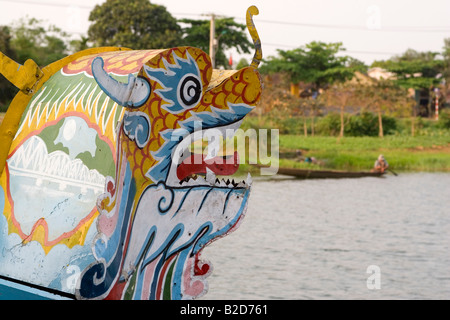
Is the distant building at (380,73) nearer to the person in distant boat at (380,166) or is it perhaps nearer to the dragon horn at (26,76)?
the person in distant boat at (380,166)

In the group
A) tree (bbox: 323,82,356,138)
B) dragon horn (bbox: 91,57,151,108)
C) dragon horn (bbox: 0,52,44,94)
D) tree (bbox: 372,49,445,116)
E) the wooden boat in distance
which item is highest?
tree (bbox: 372,49,445,116)

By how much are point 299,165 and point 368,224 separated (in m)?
9.18

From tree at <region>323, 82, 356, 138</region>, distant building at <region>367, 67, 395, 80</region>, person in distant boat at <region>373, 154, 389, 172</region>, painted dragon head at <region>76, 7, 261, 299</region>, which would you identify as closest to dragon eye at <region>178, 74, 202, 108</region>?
painted dragon head at <region>76, 7, 261, 299</region>

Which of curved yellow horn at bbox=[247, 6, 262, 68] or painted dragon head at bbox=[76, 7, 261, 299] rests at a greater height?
curved yellow horn at bbox=[247, 6, 262, 68]

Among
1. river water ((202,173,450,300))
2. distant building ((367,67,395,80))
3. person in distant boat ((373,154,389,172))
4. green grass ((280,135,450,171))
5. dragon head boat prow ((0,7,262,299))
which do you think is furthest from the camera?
distant building ((367,67,395,80))

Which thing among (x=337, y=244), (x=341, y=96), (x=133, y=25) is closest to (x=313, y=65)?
(x=341, y=96)

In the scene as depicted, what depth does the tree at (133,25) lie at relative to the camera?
115 feet

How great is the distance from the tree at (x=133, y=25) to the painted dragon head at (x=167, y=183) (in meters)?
31.2

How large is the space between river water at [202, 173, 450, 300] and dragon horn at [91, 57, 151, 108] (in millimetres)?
8936

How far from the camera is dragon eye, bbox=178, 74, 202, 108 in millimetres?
3445

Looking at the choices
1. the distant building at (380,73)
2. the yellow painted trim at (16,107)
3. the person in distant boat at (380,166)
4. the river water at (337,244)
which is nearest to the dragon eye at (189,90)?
the yellow painted trim at (16,107)

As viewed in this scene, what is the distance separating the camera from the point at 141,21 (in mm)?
35844

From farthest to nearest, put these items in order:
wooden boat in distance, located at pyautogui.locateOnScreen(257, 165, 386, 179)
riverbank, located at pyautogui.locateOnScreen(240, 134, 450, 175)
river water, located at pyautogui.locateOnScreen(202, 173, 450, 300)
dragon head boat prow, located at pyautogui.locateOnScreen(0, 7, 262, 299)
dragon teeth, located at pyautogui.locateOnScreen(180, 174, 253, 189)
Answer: riverbank, located at pyautogui.locateOnScreen(240, 134, 450, 175) → wooden boat in distance, located at pyautogui.locateOnScreen(257, 165, 386, 179) → river water, located at pyautogui.locateOnScreen(202, 173, 450, 300) → dragon teeth, located at pyautogui.locateOnScreen(180, 174, 253, 189) → dragon head boat prow, located at pyautogui.locateOnScreen(0, 7, 262, 299)

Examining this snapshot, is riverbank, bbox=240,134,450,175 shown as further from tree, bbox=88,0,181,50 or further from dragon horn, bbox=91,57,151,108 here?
dragon horn, bbox=91,57,151,108
